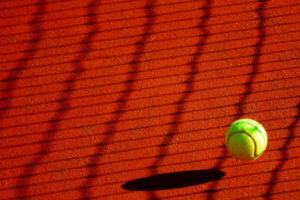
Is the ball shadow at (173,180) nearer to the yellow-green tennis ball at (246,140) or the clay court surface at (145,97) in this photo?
the clay court surface at (145,97)

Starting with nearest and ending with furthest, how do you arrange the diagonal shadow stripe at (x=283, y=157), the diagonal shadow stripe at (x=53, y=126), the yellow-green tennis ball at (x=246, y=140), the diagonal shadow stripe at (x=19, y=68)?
1. the yellow-green tennis ball at (x=246, y=140)
2. the diagonal shadow stripe at (x=283, y=157)
3. the diagonal shadow stripe at (x=53, y=126)
4. the diagonal shadow stripe at (x=19, y=68)

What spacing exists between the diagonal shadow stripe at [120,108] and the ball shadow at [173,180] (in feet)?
1.25

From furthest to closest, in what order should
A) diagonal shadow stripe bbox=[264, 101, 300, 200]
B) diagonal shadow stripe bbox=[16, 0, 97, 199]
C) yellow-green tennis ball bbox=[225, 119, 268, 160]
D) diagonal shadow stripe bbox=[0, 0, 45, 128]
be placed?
1. diagonal shadow stripe bbox=[0, 0, 45, 128]
2. diagonal shadow stripe bbox=[16, 0, 97, 199]
3. diagonal shadow stripe bbox=[264, 101, 300, 200]
4. yellow-green tennis ball bbox=[225, 119, 268, 160]

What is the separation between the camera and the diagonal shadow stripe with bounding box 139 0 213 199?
149 inches

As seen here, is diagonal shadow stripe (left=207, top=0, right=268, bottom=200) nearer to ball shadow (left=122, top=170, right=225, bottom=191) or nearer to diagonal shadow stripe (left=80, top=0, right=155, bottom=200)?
ball shadow (left=122, top=170, right=225, bottom=191)

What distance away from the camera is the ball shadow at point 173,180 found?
12.1 ft

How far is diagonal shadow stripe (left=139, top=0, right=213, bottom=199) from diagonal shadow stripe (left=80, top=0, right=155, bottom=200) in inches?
22.0

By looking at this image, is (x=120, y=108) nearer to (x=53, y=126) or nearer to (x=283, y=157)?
(x=53, y=126)

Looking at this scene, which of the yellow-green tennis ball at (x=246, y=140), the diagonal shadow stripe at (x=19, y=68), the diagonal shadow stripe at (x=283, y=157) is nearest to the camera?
the yellow-green tennis ball at (x=246, y=140)

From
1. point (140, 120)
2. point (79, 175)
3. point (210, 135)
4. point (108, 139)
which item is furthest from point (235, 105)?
point (79, 175)

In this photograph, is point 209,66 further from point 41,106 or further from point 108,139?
point 41,106

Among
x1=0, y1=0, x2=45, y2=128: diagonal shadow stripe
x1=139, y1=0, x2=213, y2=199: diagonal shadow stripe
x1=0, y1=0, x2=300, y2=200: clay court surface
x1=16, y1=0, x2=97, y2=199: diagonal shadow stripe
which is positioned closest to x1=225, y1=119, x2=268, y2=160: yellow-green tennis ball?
x1=0, y1=0, x2=300, y2=200: clay court surface

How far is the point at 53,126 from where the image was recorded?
3.97 metres

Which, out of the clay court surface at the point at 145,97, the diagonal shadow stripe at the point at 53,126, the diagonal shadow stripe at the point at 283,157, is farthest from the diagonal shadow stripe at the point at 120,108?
the diagonal shadow stripe at the point at 283,157
